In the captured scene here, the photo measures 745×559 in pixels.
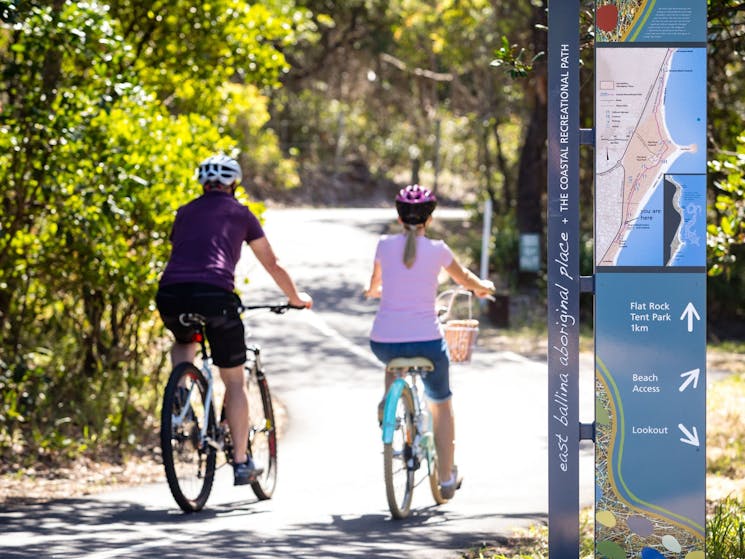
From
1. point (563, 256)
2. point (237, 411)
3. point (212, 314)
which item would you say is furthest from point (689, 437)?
point (237, 411)

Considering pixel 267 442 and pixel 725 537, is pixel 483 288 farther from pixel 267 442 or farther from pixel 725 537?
pixel 725 537

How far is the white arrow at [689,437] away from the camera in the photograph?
5328 mm

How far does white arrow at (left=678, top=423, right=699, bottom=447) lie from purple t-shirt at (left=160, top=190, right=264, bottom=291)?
11.0 feet

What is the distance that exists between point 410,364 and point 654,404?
8.46 ft

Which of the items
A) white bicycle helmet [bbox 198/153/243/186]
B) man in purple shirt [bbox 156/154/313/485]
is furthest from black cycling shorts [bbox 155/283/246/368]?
white bicycle helmet [bbox 198/153/243/186]

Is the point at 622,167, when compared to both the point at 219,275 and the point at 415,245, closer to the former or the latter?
the point at 415,245

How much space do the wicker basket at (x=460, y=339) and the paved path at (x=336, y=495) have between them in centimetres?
97

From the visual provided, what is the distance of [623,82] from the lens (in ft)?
17.3

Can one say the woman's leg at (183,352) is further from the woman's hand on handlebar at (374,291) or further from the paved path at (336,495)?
the woman's hand on handlebar at (374,291)

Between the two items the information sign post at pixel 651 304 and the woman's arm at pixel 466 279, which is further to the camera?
the woman's arm at pixel 466 279

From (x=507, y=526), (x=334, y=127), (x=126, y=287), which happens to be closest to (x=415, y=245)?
(x=507, y=526)

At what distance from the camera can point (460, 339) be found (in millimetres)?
8023

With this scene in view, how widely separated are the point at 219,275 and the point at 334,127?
45881 mm

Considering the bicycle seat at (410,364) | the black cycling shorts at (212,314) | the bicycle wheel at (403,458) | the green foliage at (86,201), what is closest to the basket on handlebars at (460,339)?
the bicycle seat at (410,364)
